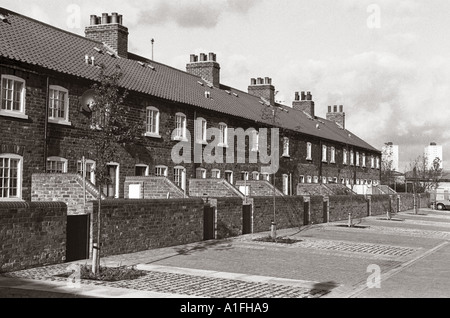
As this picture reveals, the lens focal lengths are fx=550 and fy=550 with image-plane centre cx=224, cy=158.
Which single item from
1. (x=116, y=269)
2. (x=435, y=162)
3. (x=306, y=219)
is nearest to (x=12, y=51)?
(x=116, y=269)

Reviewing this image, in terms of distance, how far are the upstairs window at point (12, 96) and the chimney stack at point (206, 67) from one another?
20532mm

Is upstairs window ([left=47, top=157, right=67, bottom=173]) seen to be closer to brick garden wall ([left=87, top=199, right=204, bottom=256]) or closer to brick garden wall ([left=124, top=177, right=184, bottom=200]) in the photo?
brick garden wall ([left=124, top=177, right=184, bottom=200])

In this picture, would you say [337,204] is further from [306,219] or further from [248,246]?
[248,246]

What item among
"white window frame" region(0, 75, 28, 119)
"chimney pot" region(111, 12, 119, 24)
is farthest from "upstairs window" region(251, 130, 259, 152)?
"white window frame" region(0, 75, 28, 119)

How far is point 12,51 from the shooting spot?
66.2 feet

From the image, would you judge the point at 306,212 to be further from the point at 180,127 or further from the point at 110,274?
the point at 110,274

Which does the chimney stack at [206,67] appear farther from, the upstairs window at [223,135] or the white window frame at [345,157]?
the white window frame at [345,157]

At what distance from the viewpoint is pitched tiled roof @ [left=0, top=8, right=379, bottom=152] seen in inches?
852

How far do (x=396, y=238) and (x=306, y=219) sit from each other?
265 inches

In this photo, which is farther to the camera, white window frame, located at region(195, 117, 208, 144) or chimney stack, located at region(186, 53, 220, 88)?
chimney stack, located at region(186, 53, 220, 88)

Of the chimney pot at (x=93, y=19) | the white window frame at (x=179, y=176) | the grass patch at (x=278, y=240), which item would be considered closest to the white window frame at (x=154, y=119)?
the white window frame at (x=179, y=176)

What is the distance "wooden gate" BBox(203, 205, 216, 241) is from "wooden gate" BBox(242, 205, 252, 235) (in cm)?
268

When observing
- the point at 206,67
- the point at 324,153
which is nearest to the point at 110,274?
the point at 206,67

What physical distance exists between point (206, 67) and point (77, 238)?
25927mm
